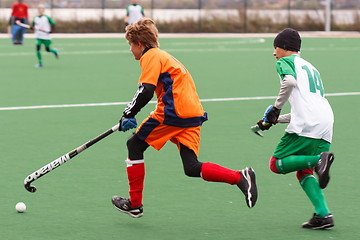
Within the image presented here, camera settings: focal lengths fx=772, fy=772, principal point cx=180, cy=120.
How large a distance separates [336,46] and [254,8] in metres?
16.4

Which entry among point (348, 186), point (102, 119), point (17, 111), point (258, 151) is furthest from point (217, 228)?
point (17, 111)

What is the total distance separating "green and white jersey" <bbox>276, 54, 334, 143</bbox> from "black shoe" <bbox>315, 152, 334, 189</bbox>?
220 mm

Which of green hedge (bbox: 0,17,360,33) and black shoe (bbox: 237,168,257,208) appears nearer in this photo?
black shoe (bbox: 237,168,257,208)

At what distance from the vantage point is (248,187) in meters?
5.88

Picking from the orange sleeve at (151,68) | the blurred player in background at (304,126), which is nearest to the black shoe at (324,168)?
the blurred player in background at (304,126)

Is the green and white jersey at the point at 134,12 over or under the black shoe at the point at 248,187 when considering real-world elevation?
over

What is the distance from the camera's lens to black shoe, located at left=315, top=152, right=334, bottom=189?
217 inches

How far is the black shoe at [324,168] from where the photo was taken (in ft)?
18.1

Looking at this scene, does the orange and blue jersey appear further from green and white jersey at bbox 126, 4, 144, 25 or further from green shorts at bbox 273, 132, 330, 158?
green and white jersey at bbox 126, 4, 144, 25

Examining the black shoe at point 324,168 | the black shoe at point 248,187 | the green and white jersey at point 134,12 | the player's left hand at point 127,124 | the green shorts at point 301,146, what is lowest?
the black shoe at point 248,187

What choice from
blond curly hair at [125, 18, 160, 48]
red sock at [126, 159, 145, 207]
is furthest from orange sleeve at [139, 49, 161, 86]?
red sock at [126, 159, 145, 207]

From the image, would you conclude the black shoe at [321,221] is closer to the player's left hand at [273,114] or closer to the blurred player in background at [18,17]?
the player's left hand at [273,114]

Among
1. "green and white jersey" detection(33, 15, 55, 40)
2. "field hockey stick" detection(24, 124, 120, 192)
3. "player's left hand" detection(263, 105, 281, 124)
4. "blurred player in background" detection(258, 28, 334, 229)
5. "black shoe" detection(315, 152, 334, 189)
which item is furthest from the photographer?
"green and white jersey" detection(33, 15, 55, 40)

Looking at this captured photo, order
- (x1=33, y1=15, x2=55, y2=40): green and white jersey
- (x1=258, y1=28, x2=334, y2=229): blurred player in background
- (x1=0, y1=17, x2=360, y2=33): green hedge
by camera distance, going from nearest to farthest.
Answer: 1. (x1=258, y1=28, x2=334, y2=229): blurred player in background
2. (x1=33, y1=15, x2=55, y2=40): green and white jersey
3. (x1=0, y1=17, x2=360, y2=33): green hedge
